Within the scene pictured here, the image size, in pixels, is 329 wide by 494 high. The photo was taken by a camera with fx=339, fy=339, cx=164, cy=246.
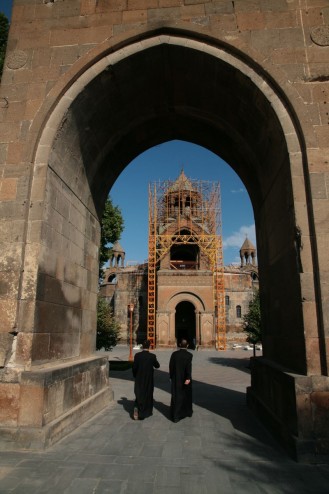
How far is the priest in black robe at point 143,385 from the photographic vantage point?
6.02 m

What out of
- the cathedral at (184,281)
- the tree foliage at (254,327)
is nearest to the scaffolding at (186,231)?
the cathedral at (184,281)

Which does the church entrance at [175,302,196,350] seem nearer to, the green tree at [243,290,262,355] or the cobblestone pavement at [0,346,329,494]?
the green tree at [243,290,262,355]

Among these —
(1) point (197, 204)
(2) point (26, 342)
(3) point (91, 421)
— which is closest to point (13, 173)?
(2) point (26, 342)

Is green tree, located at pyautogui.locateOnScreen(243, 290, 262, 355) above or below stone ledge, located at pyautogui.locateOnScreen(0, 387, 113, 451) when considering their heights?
above

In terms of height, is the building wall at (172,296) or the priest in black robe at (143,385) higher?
the building wall at (172,296)

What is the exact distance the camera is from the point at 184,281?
2873 cm

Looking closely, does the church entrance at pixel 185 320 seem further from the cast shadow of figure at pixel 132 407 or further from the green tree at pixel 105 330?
the cast shadow of figure at pixel 132 407

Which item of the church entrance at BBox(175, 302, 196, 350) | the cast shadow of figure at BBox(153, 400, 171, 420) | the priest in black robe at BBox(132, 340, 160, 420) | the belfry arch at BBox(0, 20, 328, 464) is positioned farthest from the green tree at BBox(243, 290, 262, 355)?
the church entrance at BBox(175, 302, 196, 350)

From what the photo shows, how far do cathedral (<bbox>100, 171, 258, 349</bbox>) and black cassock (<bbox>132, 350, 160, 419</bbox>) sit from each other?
20.0m

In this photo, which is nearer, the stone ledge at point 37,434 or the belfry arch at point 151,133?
the stone ledge at point 37,434

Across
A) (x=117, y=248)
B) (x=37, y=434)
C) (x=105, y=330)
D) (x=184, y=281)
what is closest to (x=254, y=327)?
(x=105, y=330)

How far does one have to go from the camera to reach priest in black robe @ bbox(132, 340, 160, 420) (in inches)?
237

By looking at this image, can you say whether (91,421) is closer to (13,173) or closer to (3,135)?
(13,173)

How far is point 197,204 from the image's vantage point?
1273 inches
